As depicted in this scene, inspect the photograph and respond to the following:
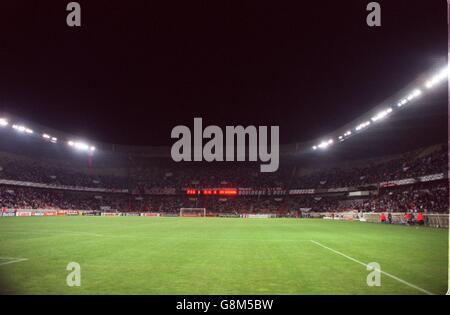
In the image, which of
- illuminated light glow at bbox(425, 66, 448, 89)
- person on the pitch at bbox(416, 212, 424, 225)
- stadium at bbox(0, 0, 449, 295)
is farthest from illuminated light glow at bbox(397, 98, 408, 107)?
person on the pitch at bbox(416, 212, 424, 225)

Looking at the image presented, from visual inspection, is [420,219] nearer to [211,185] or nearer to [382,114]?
[382,114]

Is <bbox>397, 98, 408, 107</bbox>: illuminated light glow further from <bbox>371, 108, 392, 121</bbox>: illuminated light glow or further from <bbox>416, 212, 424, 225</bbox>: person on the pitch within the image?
<bbox>416, 212, 424, 225</bbox>: person on the pitch

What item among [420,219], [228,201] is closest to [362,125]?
[420,219]

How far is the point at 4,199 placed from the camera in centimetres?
5559

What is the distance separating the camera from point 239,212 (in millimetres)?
74250

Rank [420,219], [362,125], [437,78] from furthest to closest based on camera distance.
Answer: [362,125]
[420,219]
[437,78]

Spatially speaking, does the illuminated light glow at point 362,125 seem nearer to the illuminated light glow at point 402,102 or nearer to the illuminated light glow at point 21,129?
the illuminated light glow at point 402,102

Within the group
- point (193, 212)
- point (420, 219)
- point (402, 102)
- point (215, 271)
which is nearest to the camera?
point (215, 271)

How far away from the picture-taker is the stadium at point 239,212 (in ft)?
27.0

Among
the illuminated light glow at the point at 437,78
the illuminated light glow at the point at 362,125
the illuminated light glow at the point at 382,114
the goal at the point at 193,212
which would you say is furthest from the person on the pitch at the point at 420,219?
the goal at the point at 193,212

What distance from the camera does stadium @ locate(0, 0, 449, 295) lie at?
27.0 feet
